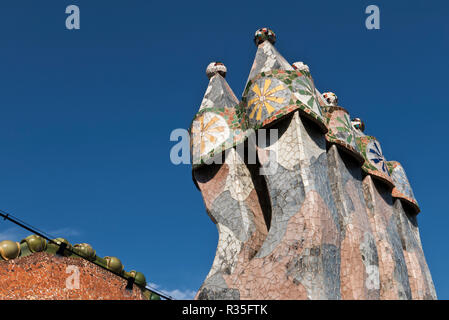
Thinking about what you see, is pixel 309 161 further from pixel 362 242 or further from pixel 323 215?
pixel 362 242

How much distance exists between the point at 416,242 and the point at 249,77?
166 inches

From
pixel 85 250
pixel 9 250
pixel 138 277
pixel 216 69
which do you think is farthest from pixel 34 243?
pixel 216 69

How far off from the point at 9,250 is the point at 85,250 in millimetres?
1579

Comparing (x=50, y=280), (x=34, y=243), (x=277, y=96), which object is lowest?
(x=50, y=280)

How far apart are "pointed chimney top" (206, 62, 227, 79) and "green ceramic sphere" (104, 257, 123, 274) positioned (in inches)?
169

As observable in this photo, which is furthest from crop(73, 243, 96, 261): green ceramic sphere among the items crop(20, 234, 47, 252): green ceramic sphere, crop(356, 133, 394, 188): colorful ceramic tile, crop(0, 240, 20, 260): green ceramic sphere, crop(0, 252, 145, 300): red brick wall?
crop(356, 133, 394, 188): colorful ceramic tile

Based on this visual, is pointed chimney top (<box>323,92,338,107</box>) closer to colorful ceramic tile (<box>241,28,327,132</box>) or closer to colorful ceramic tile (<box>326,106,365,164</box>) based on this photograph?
colorful ceramic tile (<box>326,106,365,164</box>)

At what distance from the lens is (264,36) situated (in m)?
10.4

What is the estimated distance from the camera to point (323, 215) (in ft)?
26.4

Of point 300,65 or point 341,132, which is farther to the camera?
point 300,65

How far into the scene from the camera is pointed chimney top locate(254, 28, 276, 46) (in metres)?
10.4

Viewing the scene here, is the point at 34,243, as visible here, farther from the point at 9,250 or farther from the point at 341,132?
the point at 341,132

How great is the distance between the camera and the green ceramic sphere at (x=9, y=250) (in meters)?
10.3
